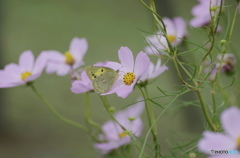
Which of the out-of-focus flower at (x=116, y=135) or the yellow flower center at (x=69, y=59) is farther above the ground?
the yellow flower center at (x=69, y=59)

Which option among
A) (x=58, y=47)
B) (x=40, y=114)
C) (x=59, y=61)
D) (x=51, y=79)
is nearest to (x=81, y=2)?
(x=58, y=47)

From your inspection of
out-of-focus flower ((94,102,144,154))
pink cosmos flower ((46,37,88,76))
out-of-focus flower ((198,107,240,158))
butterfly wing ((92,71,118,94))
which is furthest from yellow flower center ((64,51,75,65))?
out-of-focus flower ((198,107,240,158))

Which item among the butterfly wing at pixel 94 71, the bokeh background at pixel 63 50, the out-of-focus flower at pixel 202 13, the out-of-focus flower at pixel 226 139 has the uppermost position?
the bokeh background at pixel 63 50

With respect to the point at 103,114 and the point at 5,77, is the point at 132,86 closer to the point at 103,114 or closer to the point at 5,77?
the point at 5,77

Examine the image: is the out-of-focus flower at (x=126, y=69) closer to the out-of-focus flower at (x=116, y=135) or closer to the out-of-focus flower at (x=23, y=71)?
the out-of-focus flower at (x=116, y=135)

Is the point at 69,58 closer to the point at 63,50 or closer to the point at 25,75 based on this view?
the point at 25,75

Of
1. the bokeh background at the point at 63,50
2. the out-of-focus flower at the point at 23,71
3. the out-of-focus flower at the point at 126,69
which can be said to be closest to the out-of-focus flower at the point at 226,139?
the out-of-focus flower at the point at 126,69
